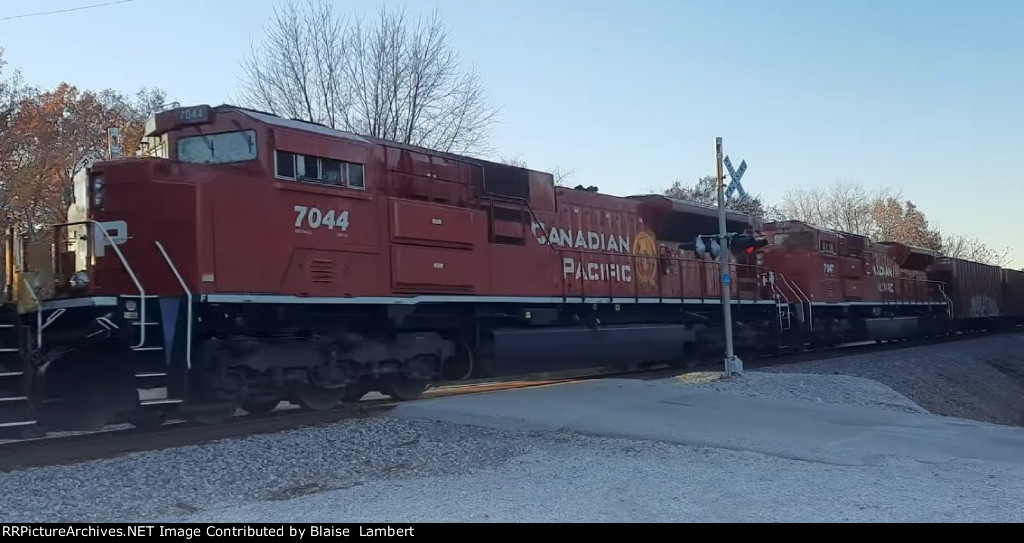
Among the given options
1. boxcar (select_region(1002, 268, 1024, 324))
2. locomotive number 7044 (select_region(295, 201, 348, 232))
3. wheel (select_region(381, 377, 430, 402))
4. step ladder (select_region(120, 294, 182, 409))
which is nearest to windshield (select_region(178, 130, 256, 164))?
locomotive number 7044 (select_region(295, 201, 348, 232))

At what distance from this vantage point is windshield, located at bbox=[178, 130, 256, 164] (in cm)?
1011

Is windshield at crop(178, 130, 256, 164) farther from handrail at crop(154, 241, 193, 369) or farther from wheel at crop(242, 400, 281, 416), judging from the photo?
wheel at crop(242, 400, 281, 416)

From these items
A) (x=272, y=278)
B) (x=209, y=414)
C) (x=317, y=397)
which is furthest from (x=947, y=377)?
(x=209, y=414)

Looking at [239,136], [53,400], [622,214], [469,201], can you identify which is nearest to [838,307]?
[622,214]

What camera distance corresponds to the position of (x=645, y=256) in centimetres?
1723

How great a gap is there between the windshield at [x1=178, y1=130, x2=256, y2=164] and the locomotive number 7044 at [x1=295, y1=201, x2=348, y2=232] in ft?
2.87

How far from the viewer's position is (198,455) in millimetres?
7898

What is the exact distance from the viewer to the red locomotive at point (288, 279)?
8.83m

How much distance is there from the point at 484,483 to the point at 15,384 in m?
4.76

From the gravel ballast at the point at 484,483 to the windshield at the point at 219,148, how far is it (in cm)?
345

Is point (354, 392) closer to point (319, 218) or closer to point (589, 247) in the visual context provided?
point (319, 218)

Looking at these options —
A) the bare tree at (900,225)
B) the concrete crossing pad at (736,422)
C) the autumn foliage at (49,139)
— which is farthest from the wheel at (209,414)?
the bare tree at (900,225)

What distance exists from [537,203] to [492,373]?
3.15 metres

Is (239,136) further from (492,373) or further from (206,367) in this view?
(492,373)
